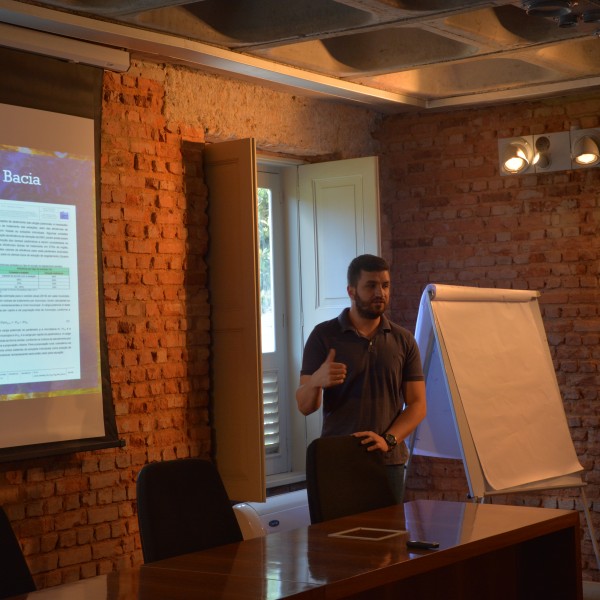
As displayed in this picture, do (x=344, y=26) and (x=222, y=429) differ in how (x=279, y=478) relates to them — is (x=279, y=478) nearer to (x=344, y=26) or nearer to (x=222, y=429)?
(x=222, y=429)

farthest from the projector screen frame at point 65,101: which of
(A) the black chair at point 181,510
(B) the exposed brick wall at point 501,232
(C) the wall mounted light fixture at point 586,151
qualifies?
(C) the wall mounted light fixture at point 586,151

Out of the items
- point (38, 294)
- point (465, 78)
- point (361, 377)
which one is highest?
point (465, 78)

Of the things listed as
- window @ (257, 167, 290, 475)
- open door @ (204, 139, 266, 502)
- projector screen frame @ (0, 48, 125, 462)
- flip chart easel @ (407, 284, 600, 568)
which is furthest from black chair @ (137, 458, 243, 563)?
window @ (257, 167, 290, 475)

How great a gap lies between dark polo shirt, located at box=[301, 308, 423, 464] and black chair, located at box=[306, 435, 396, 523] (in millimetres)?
228

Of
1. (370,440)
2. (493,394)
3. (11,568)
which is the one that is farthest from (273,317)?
(11,568)

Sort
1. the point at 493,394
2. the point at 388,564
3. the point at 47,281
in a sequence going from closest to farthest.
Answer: the point at 388,564
the point at 47,281
the point at 493,394

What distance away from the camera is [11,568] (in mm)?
3086

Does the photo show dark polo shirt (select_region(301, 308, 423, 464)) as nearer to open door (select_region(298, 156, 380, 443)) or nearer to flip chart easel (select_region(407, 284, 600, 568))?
flip chart easel (select_region(407, 284, 600, 568))

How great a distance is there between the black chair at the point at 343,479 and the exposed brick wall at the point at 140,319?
1285mm

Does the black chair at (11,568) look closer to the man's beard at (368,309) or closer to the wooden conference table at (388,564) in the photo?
the wooden conference table at (388,564)

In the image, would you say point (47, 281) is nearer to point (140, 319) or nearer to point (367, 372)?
point (140, 319)

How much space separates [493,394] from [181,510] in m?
2.53

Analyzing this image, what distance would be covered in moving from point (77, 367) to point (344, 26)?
208 cm

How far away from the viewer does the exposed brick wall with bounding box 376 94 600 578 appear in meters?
6.47
